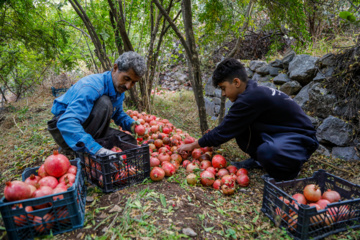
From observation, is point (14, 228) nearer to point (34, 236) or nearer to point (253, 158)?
point (34, 236)

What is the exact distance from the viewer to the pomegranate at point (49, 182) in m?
1.79

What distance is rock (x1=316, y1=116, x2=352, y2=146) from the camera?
3.26 metres

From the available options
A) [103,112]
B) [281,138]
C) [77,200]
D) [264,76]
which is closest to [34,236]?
[77,200]

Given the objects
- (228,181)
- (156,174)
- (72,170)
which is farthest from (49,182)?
(228,181)

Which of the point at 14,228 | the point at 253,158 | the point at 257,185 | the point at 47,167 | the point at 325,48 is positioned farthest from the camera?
the point at 325,48

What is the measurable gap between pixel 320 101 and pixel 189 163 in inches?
97.2

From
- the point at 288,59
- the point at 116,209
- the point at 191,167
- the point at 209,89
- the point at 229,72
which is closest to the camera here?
the point at 116,209

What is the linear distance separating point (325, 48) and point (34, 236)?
5.15 metres

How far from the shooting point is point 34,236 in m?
1.55

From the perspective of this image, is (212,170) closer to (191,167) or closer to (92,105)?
(191,167)

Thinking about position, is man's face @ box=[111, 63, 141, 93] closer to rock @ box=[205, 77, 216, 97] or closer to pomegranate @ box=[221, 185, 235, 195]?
pomegranate @ box=[221, 185, 235, 195]

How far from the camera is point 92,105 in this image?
7.78ft

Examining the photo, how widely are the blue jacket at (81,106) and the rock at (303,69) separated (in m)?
3.34

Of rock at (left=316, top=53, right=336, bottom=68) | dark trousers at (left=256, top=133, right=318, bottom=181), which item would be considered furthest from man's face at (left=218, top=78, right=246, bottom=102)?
rock at (left=316, top=53, right=336, bottom=68)
